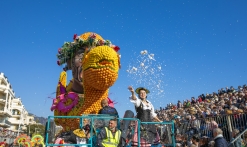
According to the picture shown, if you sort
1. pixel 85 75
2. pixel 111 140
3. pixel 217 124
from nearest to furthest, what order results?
pixel 111 140, pixel 85 75, pixel 217 124

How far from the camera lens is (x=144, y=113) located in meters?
4.57

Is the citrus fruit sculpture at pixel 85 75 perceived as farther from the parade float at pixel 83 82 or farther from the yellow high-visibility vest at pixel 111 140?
the yellow high-visibility vest at pixel 111 140

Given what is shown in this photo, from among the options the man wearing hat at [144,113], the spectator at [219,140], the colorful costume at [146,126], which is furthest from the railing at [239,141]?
the colorful costume at [146,126]

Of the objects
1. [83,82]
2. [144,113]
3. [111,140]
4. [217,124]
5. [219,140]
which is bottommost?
[219,140]

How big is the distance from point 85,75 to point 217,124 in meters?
4.23

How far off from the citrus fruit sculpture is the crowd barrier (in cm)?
331

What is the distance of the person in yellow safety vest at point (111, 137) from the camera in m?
3.54

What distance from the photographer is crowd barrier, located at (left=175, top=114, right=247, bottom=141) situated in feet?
24.3

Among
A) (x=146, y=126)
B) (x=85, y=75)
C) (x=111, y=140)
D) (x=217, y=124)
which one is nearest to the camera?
(x=111, y=140)

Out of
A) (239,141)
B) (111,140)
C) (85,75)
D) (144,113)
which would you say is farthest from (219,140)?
(85,75)

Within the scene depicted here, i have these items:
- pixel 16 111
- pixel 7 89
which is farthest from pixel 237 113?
pixel 16 111

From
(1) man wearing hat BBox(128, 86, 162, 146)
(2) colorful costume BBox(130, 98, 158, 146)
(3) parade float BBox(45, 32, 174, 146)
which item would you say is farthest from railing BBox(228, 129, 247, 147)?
(3) parade float BBox(45, 32, 174, 146)

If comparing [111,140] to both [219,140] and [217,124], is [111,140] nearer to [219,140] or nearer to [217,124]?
[219,140]

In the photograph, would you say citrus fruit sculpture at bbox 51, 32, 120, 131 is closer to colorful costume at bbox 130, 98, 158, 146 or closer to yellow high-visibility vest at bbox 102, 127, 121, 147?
colorful costume at bbox 130, 98, 158, 146
